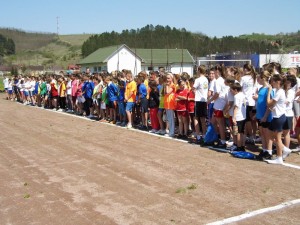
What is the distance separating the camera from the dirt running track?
537 centimetres

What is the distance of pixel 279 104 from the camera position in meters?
7.79

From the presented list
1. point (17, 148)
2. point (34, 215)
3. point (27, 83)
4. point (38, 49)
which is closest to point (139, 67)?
point (27, 83)

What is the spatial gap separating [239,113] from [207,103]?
121cm

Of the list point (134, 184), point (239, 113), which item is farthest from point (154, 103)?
point (134, 184)

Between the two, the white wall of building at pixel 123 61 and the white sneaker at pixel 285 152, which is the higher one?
the white wall of building at pixel 123 61

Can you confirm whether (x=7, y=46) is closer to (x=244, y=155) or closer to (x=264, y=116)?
(x=244, y=155)

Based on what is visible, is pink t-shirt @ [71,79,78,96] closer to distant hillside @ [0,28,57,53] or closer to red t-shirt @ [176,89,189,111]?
red t-shirt @ [176,89,189,111]

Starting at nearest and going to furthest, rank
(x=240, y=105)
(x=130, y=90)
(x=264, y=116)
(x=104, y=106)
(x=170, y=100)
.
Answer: (x=264, y=116) < (x=240, y=105) < (x=170, y=100) < (x=130, y=90) < (x=104, y=106)

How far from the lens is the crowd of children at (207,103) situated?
26.9 ft

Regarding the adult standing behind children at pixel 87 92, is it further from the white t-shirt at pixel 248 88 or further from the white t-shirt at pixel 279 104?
the white t-shirt at pixel 279 104

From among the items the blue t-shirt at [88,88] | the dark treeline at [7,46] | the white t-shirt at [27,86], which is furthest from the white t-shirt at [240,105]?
the dark treeline at [7,46]

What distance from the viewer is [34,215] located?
545 cm

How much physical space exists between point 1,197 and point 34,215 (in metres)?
1.10

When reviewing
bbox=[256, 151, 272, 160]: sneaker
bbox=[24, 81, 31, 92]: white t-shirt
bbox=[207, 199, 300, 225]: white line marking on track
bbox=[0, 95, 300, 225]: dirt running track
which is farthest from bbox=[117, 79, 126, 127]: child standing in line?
bbox=[24, 81, 31, 92]: white t-shirt
